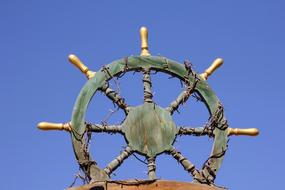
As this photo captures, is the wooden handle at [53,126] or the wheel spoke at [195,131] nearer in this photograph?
the wooden handle at [53,126]

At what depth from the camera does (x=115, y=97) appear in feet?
16.0

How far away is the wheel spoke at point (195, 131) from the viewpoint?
16.0 feet

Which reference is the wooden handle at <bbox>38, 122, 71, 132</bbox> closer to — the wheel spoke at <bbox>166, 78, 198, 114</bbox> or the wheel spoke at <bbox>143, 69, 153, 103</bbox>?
the wheel spoke at <bbox>143, 69, 153, 103</bbox>

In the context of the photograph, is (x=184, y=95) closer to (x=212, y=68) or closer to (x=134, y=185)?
(x=212, y=68)

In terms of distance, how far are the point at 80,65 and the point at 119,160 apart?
0.81 m

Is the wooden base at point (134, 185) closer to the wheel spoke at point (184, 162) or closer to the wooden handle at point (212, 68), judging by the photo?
the wheel spoke at point (184, 162)

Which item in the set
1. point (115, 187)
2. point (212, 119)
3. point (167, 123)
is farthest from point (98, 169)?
point (212, 119)

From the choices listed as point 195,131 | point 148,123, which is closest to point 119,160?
point 148,123

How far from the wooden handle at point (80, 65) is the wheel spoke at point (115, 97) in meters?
0.15

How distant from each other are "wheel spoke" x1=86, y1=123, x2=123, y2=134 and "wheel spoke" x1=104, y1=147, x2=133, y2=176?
0.15 m

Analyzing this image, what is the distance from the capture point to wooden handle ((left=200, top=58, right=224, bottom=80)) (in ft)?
16.8

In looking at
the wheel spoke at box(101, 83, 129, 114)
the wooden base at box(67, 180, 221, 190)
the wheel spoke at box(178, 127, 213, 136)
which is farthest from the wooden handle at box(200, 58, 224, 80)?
the wooden base at box(67, 180, 221, 190)

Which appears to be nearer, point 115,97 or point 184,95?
point 115,97

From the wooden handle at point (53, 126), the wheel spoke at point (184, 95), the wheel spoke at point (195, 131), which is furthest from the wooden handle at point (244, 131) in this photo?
the wooden handle at point (53, 126)
